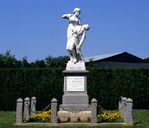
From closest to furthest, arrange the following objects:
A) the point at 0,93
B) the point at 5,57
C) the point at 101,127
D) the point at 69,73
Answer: the point at 101,127
the point at 69,73
the point at 0,93
the point at 5,57

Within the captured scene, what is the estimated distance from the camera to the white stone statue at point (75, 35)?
19.9m

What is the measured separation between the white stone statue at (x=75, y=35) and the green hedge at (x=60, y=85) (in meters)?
8.86

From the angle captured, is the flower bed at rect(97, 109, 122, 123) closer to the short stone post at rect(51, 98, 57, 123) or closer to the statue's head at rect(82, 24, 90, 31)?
the short stone post at rect(51, 98, 57, 123)

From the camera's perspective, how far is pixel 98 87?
29172 millimetres

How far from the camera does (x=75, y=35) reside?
2006cm

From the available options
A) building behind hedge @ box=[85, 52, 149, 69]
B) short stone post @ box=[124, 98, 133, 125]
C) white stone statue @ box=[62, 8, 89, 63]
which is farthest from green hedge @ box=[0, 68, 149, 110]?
building behind hedge @ box=[85, 52, 149, 69]

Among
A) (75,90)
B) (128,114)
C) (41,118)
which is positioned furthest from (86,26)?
(128,114)

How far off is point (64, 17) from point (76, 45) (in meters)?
1.57

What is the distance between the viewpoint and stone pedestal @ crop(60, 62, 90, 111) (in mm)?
19219

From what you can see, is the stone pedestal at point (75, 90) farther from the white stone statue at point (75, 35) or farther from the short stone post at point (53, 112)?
the short stone post at point (53, 112)

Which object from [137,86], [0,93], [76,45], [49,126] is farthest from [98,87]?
[49,126]

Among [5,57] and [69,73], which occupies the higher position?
[5,57]

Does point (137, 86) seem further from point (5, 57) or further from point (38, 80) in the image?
point (5, 57)

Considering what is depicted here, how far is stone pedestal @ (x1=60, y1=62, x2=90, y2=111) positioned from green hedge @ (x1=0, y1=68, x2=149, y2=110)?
29.7 ft
